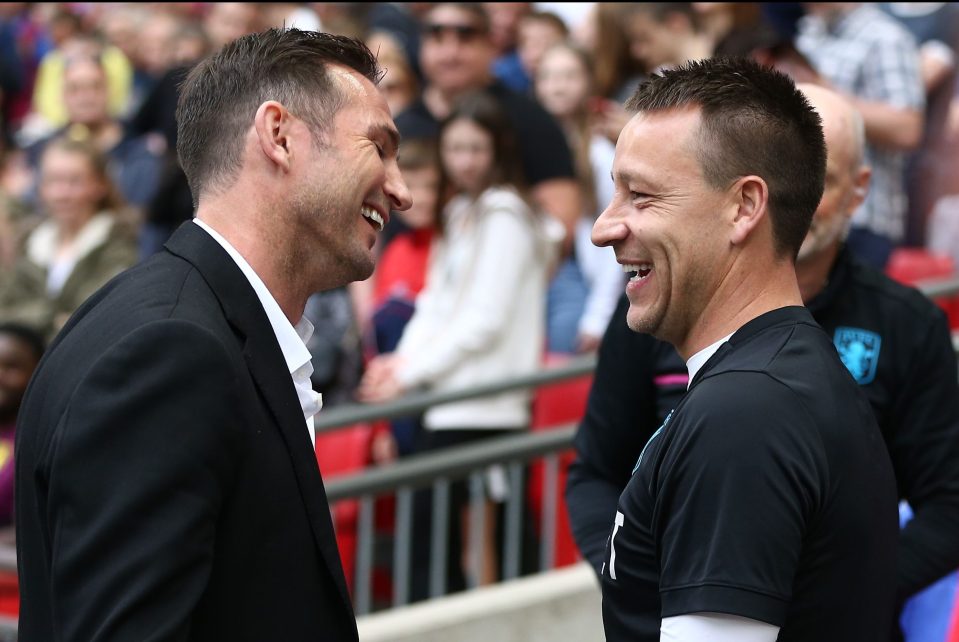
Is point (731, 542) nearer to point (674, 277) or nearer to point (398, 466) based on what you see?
point (674, 277)

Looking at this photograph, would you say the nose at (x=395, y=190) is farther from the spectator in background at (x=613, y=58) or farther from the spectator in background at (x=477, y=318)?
the spectator in background at (x=613, y=58)

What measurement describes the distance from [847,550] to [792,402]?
25 cm

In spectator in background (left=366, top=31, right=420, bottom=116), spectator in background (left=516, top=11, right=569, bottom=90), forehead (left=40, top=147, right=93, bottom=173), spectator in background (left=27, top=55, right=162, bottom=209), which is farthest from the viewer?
spectator in background (left=27, top=55, right=162, bottom=209)

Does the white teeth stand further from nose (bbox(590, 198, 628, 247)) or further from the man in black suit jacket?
nose (bbox(590, 198, 628, 247))

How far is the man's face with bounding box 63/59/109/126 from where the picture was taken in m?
9.41

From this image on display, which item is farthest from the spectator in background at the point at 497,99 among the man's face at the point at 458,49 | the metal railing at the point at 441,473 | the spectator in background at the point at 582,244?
the metal railing at the point at 441,473

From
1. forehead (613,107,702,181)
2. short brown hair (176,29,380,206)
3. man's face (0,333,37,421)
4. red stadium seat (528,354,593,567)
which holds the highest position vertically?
short brown hair (176,29,380,206)

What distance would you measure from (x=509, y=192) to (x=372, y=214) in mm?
3407

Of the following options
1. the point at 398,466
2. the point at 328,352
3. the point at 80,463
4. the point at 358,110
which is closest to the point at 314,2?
the point at 328,352

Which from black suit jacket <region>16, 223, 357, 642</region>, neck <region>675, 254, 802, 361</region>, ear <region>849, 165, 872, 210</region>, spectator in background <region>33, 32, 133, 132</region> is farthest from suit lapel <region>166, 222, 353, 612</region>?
spectator in background <region>33, 32, 133, 132</region>

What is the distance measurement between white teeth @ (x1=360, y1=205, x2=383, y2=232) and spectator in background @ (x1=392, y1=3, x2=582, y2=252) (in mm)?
3459

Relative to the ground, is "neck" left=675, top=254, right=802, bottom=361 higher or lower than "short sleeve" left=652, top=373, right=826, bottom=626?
higher

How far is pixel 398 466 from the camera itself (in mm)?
5270

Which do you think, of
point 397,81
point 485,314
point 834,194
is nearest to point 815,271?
point 834,194
